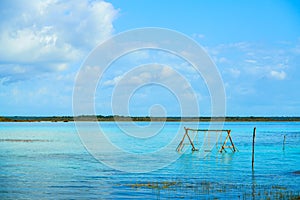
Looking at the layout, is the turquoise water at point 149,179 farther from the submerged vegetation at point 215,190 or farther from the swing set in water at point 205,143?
the swing set in water at point 205,143

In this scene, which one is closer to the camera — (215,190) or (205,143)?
(215,190)

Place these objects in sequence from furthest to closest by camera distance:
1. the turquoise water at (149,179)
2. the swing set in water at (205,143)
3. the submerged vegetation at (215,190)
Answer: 1. the swing set in water at (205,143)
2. the turquoise water at (149,179)
3. the submerged vegetation at (215,190)

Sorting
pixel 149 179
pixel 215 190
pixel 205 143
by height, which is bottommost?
pixel 215 190

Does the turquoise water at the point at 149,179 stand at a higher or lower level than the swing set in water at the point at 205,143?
lower

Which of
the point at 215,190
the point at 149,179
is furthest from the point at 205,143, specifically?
the point at 215,190

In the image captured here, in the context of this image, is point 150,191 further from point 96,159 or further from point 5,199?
point 96,159

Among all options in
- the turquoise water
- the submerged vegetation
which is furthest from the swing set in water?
the submerged vegetation

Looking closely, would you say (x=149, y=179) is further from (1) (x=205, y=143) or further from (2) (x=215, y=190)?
(1) (x=205, y=143)

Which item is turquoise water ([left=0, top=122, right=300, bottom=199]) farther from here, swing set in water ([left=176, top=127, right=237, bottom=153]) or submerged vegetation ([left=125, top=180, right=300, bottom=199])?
swing set in water ([left=176, top=127, right=237, bottom=153])

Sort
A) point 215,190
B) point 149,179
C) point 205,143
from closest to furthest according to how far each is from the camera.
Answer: point 215,190 → point 149,179 → point 205,143

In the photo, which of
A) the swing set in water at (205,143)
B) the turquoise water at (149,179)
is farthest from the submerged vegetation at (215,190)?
the swing set in water at (205,143)

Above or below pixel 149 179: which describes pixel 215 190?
below

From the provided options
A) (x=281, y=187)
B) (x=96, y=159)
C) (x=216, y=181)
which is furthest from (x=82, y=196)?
(x=96, y=159)

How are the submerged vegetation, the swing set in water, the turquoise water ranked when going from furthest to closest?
the swing set in water → the turquoise water → the submerged vegetation
